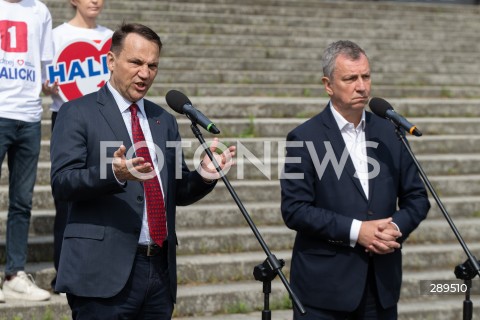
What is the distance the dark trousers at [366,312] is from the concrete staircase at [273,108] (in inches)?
88.2

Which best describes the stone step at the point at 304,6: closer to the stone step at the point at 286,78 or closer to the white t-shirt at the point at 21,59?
the stone step at the point at 286,78

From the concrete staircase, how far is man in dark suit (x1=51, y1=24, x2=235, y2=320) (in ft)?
7.15

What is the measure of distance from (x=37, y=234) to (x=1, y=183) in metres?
0.65

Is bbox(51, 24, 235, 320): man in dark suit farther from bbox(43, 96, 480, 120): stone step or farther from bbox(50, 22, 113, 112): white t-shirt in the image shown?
bbox(43, 96, 480, 120): stone step

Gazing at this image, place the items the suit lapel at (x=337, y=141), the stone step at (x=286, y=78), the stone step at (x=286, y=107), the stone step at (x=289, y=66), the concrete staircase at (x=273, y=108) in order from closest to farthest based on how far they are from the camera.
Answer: the suit lapel at (x=337, y=141)
the concrete staircase at (x=273, y=108)
the stone step at (x=286, y=107)
the stone step at (x=286, y=78)
the stone step at (x=289, y=66)

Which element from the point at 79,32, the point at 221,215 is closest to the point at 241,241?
the point at 221,215

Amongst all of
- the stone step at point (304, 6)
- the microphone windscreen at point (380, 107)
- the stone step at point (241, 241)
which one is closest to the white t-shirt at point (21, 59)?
the stone step at point (241, 241)

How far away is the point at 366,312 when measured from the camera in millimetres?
4340

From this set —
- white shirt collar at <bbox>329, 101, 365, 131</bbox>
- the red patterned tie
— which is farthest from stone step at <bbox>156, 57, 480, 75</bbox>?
the red patterned tie

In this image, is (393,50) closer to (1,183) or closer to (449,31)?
(449,31)

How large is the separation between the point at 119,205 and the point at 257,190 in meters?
4.03

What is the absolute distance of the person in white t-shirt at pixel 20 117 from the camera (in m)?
5.94

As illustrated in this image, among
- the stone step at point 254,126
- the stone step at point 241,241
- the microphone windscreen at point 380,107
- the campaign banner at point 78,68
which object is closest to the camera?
the microphone windscreen at point 380,107

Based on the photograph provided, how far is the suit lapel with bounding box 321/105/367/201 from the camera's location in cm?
441
